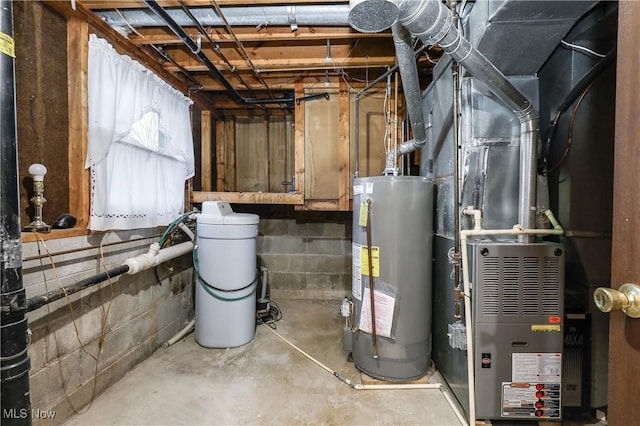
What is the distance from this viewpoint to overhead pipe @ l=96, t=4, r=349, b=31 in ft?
5.95

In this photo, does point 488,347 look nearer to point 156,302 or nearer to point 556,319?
point 556,319

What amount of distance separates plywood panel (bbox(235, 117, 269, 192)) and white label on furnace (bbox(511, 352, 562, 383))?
3.20 meters

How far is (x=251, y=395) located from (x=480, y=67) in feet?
7.49

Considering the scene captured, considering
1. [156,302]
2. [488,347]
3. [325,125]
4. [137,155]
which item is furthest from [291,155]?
[488,347]

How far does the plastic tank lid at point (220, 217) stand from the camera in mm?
2217

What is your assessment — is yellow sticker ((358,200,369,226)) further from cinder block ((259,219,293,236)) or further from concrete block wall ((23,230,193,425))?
cinder block ((259,219,293,236))

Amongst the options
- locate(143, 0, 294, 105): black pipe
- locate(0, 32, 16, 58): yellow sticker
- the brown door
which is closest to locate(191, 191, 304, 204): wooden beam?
locate(143, 0, 294, 105): black pipe

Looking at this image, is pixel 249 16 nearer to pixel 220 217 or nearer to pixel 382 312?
pixel 220 217

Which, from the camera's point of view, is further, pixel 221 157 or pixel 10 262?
pixel 221 157

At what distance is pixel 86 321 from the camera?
1.61 m

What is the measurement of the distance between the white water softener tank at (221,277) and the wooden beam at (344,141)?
3.62ft

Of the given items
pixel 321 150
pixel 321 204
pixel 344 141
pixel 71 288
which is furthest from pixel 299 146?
pixel 71 288

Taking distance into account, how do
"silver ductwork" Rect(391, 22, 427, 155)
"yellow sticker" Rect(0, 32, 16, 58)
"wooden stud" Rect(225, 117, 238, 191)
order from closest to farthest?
"yellow sticker" Rect(0, 32, 16, 58), "silver ductwork" Rect(391, 22, 427, 155), "wooden stud" Rect(225, 117, 238, 191)

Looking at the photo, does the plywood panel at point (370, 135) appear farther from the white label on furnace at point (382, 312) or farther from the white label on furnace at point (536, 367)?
the white label on furnace at point (536, 367)
